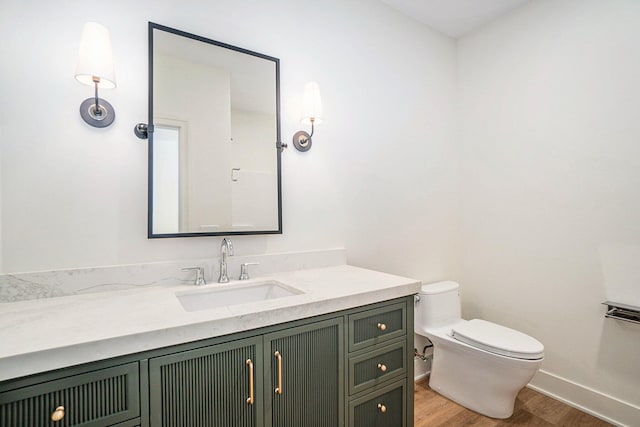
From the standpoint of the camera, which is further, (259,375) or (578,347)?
(578,347)

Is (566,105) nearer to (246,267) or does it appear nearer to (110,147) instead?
(246,267)

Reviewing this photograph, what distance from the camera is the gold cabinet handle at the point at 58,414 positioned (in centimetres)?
72

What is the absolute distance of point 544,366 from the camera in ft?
6.89

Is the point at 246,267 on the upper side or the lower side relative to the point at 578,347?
upper

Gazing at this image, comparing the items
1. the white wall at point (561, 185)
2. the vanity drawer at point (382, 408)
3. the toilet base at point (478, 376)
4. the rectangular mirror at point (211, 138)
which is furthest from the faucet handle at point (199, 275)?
the white wall at point (561, 185)

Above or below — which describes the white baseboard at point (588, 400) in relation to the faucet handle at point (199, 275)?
below

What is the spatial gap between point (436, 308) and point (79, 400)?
6.38 feet

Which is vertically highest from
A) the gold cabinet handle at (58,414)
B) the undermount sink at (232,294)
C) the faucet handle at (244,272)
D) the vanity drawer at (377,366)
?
the faucet handle at (244,272)

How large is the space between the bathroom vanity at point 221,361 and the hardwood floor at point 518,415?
0.64m

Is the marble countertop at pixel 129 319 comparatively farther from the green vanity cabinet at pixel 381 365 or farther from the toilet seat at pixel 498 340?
the toilet seat at pixel 498 340

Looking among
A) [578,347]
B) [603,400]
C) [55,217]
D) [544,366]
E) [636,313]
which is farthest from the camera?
[544,366]

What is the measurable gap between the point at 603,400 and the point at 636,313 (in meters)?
0.58

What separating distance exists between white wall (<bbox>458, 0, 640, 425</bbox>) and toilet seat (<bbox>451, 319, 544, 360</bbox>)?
40 cm

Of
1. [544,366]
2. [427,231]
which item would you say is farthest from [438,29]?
[544,366]
